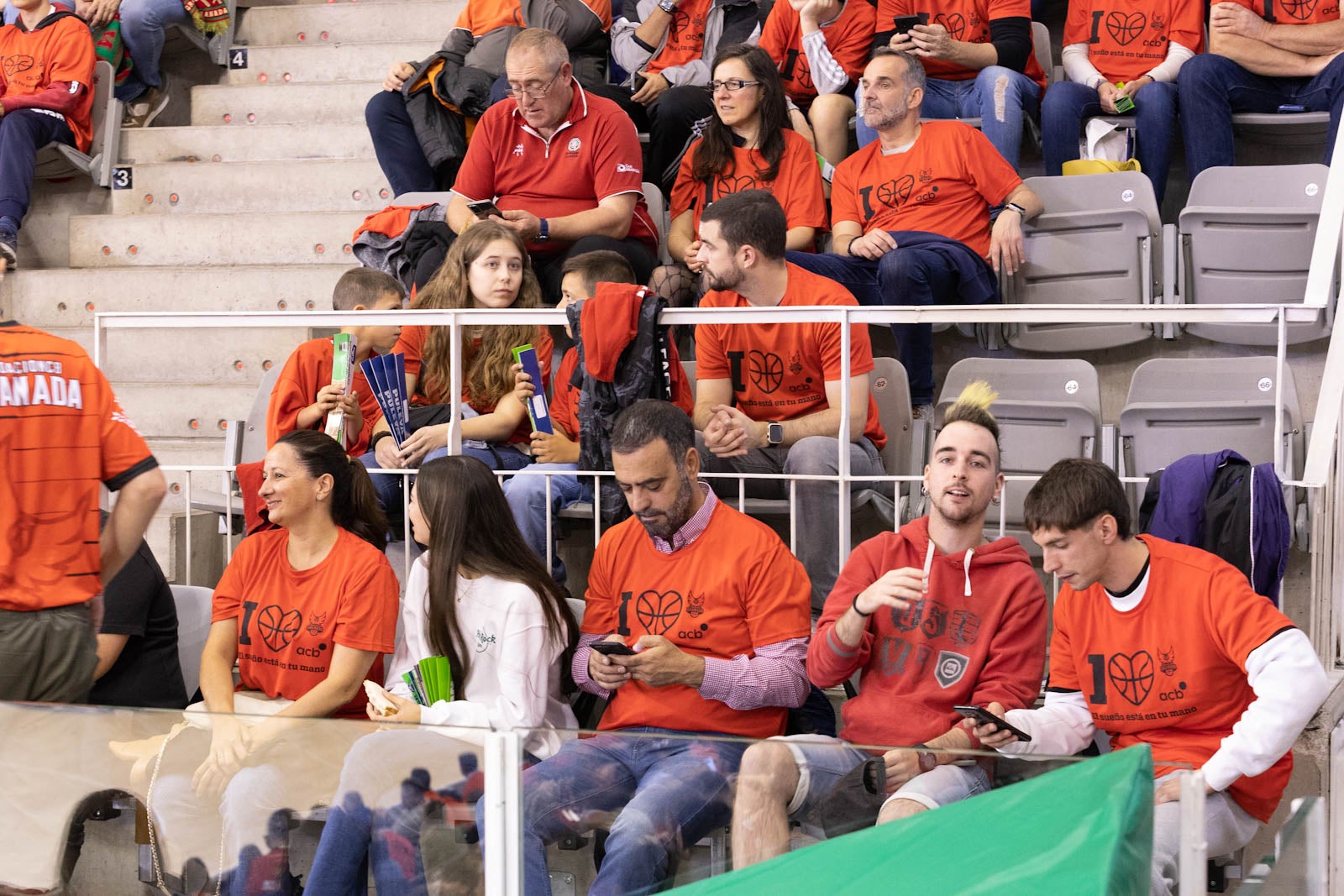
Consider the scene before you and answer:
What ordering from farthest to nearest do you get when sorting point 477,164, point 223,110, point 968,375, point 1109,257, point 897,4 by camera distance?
point 223,110 → point 897,4 → point 477,164 → point 1109,257 → point 968,375

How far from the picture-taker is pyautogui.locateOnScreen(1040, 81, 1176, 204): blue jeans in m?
5.04

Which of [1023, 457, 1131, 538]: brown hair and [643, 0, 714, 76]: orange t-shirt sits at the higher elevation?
[643, 0, 714, 76]: orange t-shirt

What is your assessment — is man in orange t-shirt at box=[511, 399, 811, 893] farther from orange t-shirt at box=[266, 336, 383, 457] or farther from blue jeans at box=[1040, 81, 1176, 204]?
blue jeans at box=[1040, 81, 1176, 204]

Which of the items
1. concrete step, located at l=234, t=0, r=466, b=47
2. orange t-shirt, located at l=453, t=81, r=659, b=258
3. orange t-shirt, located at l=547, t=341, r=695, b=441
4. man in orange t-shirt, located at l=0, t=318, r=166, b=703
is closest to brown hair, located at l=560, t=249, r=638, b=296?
orange t-shirt, located at l=547, t=341, r=695, b=441

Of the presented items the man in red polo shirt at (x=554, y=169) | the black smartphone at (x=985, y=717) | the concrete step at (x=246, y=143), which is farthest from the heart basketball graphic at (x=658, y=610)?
the concrete step at (x=246, y=143)

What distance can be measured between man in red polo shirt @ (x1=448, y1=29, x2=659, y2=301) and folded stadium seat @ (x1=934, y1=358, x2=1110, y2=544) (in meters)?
1.29

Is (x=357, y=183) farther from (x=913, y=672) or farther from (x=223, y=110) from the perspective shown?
(x=913, y=672)

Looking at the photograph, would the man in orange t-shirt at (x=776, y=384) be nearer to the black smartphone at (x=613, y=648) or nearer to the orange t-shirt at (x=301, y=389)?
the black smartphone at (x=613, y=648)

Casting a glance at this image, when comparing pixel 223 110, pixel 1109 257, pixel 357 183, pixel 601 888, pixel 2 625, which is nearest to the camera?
pixel 601 888

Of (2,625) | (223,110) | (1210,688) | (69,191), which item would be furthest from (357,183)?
(1210,688)

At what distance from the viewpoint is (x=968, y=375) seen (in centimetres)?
439

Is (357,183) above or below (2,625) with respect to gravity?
above

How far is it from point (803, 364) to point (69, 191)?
4.02m

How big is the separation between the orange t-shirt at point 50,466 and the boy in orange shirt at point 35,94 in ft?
11.1
